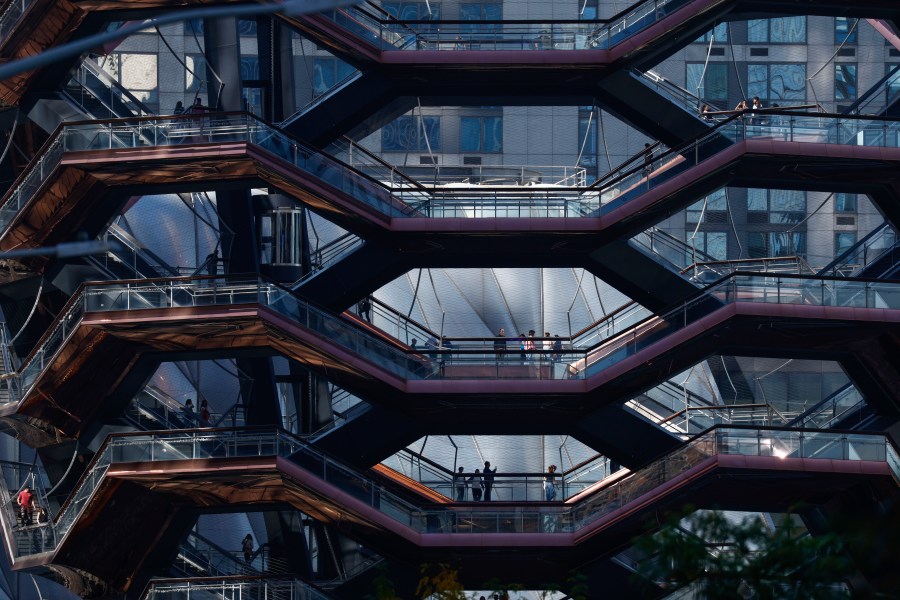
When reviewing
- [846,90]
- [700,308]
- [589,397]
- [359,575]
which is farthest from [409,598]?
[846,90]

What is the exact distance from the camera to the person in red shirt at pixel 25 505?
42.0m

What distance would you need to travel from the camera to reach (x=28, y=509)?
4234 centimetres

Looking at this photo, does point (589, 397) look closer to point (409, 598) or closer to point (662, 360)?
point (662, 360)

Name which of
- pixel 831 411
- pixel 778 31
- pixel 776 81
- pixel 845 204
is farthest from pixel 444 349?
pixel 778 31

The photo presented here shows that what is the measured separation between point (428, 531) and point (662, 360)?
6683mm

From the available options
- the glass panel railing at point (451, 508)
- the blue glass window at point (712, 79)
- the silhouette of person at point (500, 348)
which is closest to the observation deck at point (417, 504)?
the glass panel railing at point (451, 508)

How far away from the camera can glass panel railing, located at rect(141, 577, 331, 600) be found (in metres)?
41.0

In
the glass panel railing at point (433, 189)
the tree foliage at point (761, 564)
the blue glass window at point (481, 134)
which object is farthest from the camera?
the blue glass window at point (481, 134)

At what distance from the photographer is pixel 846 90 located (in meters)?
73.8

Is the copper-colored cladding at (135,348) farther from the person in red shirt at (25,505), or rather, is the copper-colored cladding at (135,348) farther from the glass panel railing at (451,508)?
the glass panel railing at (451,508)

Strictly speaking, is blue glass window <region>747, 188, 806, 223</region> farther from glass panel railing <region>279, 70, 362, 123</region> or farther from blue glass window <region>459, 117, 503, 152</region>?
glass panel railing <region>279, 70, 362, 123</region>

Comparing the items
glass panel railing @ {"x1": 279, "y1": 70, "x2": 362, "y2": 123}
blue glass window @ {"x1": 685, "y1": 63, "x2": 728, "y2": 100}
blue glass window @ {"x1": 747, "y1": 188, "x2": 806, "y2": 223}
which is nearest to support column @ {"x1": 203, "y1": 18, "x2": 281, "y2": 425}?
glass panel railing @ {"x1": 279, "y1": 70, "x2": 362, "y2": 123}

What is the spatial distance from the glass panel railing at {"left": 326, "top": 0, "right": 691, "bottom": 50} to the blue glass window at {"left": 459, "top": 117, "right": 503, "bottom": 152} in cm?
2795

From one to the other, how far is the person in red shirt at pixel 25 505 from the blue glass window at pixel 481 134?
3259 cm
